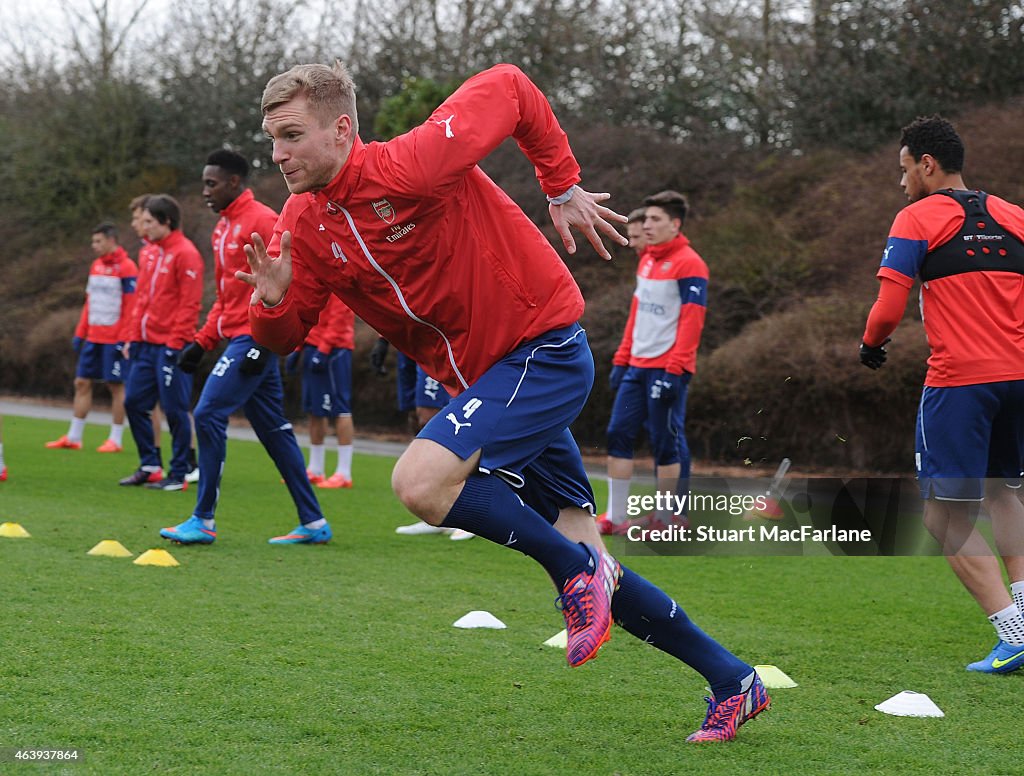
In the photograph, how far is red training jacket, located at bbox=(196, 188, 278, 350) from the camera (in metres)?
7.73

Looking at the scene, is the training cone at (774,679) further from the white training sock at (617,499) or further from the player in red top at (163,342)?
the player in red top at (163,342)

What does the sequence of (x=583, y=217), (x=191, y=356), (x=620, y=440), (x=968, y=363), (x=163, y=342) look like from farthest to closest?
(x=163, y=342), (x=620, y=440), (x=191, y=356), (x=968, y=363), (x=583, y=217)

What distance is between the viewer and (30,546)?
7035 millimetres

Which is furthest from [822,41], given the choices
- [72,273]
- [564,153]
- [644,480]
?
[564,153]

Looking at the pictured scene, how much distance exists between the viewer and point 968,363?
504 centimetres

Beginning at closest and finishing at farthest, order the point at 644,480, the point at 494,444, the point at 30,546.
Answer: the point at 494,444, the point at 30,546, the point at 644,480

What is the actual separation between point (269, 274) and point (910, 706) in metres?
2.62

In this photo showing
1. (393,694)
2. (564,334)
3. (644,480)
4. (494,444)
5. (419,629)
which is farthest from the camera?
(644,480)

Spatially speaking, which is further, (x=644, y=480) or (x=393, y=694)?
(x=644, y=480)

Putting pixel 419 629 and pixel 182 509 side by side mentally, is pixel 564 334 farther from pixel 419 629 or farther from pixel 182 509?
pixel 182 509

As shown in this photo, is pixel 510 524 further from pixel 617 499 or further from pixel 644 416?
pixel 644 416

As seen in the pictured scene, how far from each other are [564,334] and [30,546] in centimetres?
446

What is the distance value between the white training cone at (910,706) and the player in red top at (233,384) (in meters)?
4.13

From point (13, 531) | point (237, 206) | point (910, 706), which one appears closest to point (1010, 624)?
point (910, 706)
